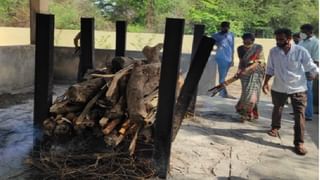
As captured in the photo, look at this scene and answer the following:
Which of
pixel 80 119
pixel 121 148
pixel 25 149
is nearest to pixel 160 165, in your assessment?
pixel 121 148

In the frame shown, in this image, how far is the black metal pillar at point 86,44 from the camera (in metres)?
5.60

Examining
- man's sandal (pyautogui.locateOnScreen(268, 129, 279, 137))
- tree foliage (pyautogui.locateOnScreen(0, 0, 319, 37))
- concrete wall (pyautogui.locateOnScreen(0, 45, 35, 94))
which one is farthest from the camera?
tree foliage (pyautogui.locateOnScreen(0, 0, 319, 37))

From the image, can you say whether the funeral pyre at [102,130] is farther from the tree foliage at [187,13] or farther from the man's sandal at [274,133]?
the tree foliage at [187,13]

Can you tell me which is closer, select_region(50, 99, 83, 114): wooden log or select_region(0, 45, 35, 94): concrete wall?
select_region(50, 99, 83, 114): wooden log

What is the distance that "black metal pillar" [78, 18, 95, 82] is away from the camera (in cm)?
560

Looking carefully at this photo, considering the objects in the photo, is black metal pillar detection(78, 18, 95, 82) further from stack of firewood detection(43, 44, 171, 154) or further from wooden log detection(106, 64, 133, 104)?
wooden log detection(106, 64, 133, 104)

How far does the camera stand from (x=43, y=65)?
424 centimetres

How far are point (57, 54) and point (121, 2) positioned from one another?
11.5 meters

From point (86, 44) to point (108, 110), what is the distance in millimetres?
1818

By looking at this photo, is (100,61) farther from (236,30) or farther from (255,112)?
(236,30)

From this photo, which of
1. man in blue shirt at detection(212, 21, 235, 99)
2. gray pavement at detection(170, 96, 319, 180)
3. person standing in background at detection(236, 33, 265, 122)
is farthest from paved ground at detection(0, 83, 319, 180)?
man in blue shirt at detection(212, 21, 235, 99)

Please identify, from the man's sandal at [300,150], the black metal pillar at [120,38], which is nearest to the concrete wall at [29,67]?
the black metal pillar at [120,38]

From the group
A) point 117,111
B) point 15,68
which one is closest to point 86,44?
point 117,111

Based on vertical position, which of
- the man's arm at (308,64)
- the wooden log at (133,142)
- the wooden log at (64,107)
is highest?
the man's arm at (308,64)
